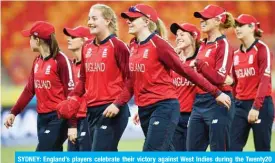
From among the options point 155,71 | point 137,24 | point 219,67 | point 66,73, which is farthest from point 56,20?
point 155,71

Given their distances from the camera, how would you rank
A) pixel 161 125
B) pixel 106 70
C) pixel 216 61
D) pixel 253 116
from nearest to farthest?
pixel 161 125 → pixel 106 70 → pixel 216 61 → pixel 253 116

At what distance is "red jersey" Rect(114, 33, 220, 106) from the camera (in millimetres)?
8062

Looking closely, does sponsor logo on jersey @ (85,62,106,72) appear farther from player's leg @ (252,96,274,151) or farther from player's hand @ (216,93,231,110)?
player's leg @ (252,96,274,151)

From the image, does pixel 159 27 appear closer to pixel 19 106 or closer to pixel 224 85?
pixel 224 85

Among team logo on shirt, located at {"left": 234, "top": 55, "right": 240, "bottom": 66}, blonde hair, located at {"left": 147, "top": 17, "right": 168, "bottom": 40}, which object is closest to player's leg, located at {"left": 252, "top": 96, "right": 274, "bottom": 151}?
team logo on shirt, located at {"left": 234, "top": 55, "right": 240, "bottom": 66}

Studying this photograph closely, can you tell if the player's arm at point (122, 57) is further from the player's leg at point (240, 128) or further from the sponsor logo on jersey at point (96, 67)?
the player's leg at point (240, 128)

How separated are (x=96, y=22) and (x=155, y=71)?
785 millimetres

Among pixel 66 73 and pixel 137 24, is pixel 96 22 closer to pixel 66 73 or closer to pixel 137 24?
pixel 137 24

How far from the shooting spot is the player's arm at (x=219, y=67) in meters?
8.78

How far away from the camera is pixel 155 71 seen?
8125mm

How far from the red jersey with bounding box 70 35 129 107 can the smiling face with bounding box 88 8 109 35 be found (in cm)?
12

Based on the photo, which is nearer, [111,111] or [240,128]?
[111,111]

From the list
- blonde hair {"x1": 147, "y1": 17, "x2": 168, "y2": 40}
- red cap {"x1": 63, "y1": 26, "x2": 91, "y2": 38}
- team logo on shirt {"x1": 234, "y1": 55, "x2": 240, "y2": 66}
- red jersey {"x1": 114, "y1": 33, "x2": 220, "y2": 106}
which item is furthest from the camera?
team logo on shirt {"x1": 234, "y1": 55, "x2": 240, "y2": 66}

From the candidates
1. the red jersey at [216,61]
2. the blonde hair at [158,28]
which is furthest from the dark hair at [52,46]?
the red jersey at [216,61]
